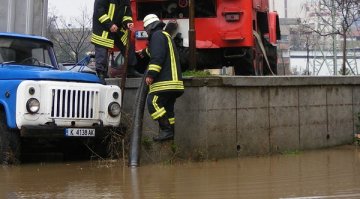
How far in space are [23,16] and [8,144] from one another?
5.06m

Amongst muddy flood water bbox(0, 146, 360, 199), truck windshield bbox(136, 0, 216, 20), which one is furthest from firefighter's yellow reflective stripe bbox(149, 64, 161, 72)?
truck windshield bbox(136, 0, 216, 20)

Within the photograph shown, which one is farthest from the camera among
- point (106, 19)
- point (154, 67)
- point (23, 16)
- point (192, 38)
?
point (23, 16)

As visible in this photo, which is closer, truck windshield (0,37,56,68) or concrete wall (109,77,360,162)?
concrete wall (109,77,360,162)

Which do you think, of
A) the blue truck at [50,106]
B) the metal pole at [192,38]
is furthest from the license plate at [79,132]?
the metal pole at [192,38]

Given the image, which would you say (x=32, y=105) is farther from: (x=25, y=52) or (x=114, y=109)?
(x=25, y=52)

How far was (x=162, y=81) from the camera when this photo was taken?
8.23m

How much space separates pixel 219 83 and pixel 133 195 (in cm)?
325

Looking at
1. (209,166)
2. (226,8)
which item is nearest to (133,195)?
(209,166)

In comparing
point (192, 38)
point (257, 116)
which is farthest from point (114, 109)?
point (257, 116)

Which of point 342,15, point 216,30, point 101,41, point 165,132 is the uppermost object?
point 342,15

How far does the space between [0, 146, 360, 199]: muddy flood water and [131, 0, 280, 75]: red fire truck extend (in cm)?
289

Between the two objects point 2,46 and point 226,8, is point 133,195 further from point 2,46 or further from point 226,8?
point 226,8

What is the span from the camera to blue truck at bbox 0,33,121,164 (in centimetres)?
783

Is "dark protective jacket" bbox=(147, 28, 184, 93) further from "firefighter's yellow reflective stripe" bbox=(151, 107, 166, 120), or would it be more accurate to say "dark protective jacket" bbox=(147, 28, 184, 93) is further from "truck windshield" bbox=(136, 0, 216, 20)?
"truck windshield" bbox=(136, 0, 216, 20)
